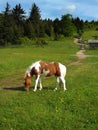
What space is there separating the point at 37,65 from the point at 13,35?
9308 cm

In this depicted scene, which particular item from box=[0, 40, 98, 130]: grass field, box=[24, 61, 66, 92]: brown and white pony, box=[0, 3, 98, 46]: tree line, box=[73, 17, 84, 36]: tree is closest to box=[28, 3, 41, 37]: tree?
box=[0, 3, 98, 46]: tree line

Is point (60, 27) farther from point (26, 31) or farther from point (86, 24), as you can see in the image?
point (86, 24)

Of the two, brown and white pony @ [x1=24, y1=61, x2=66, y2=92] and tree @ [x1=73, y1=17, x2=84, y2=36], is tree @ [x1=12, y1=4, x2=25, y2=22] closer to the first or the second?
tree @ [x1=73, y1=17, x2=84, y2=36]

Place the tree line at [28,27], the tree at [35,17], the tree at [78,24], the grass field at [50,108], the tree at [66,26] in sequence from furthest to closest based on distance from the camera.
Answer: the tree at [78,24] → the tree at [66,26] → the tree at [35,17] → the tree line at [28,27] → the grass field at [50,108]

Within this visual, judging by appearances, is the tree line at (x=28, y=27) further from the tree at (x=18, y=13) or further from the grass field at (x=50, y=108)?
the grass field at (x=50, y=108)

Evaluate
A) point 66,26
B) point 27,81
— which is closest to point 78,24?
point 66,26

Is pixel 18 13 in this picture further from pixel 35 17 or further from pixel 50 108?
pixel 50 108

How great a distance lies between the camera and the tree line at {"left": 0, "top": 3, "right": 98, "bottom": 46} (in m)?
113

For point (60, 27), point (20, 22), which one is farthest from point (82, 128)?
point (60, 27)

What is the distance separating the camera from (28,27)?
122 meters

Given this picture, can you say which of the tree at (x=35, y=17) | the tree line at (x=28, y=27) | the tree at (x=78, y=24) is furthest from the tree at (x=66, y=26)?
the tree at (x=78, y=24)

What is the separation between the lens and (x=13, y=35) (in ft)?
370

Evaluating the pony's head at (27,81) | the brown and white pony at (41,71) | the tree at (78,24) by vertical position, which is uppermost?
the brown and white pony at (41,71)

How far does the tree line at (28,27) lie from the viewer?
11312cm
